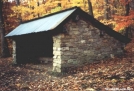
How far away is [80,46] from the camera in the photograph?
12422 millimetres

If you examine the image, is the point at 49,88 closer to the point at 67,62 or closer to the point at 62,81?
the point at 62,81

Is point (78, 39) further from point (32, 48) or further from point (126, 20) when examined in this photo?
point (32, 48)

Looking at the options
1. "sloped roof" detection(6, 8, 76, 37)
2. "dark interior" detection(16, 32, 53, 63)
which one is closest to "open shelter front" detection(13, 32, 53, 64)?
"dark interior" detection(16, 32, 53, 63)

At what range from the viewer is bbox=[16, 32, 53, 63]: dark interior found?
17.6 metres

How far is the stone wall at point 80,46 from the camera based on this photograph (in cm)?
1183

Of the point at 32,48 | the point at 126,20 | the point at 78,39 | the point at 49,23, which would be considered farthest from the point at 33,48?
the point at 126,20

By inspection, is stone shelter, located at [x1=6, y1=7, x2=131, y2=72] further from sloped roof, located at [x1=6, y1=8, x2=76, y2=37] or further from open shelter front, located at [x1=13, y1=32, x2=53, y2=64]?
open shelter front, located at [x1=13, y1=32, x2=53, y2=64]

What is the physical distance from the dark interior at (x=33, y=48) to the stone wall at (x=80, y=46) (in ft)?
17.4

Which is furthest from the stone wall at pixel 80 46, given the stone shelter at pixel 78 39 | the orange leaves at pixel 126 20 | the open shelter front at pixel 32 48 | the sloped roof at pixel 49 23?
the open shelter front at pixel 32 48

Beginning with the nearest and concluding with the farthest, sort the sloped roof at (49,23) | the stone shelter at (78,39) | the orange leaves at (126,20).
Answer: the stone shelter at (78,39) < the sloped roof at (49,23) < the orange leaves at (126,20)

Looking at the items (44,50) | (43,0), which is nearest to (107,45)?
(44,50)

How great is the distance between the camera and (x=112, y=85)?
7859 millimetres

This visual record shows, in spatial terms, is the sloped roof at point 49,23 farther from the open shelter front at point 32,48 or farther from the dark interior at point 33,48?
the dark interior at point 33,48

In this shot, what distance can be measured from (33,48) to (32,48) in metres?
0.11
